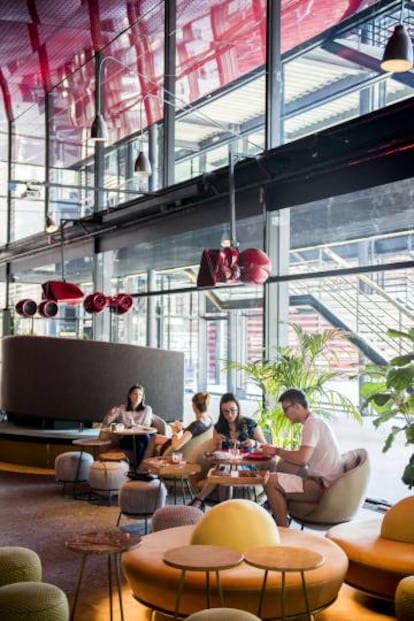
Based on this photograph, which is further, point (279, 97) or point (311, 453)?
point (279, 97)

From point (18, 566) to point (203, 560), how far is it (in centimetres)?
117

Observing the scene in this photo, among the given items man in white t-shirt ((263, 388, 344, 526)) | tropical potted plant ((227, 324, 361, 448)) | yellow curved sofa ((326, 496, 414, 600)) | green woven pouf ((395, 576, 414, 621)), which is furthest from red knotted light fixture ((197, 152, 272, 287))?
green woven pouf ((395, 576, 414, 621))

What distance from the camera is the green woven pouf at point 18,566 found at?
14.2 ft

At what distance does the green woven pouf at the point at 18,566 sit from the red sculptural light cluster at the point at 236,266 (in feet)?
12.8

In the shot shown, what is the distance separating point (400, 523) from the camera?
496 cm

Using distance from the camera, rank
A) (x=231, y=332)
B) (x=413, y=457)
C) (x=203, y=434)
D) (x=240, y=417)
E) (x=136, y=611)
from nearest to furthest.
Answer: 1. (x=136, y=611)
2. (x=413, y=457)
3. (x=240, y=417)
4. (x=203, y=434)
5. (x=231, y=332)

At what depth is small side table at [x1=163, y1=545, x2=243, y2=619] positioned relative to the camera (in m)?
3.70

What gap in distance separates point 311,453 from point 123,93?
8.92 m

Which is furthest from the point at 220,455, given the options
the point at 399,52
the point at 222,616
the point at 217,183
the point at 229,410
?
the point at 217,183

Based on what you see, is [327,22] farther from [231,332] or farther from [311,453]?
[311,453]

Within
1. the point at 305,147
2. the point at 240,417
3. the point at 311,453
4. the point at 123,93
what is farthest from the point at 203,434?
the point at 123,93

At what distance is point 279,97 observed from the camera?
916cm

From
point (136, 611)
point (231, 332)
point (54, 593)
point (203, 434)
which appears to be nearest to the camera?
point (54, 593)

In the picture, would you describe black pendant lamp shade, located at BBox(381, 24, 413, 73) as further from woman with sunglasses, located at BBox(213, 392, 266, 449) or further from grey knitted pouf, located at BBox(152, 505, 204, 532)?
grey knitted pouf, located at BBox(152, 505, 204, 532)
